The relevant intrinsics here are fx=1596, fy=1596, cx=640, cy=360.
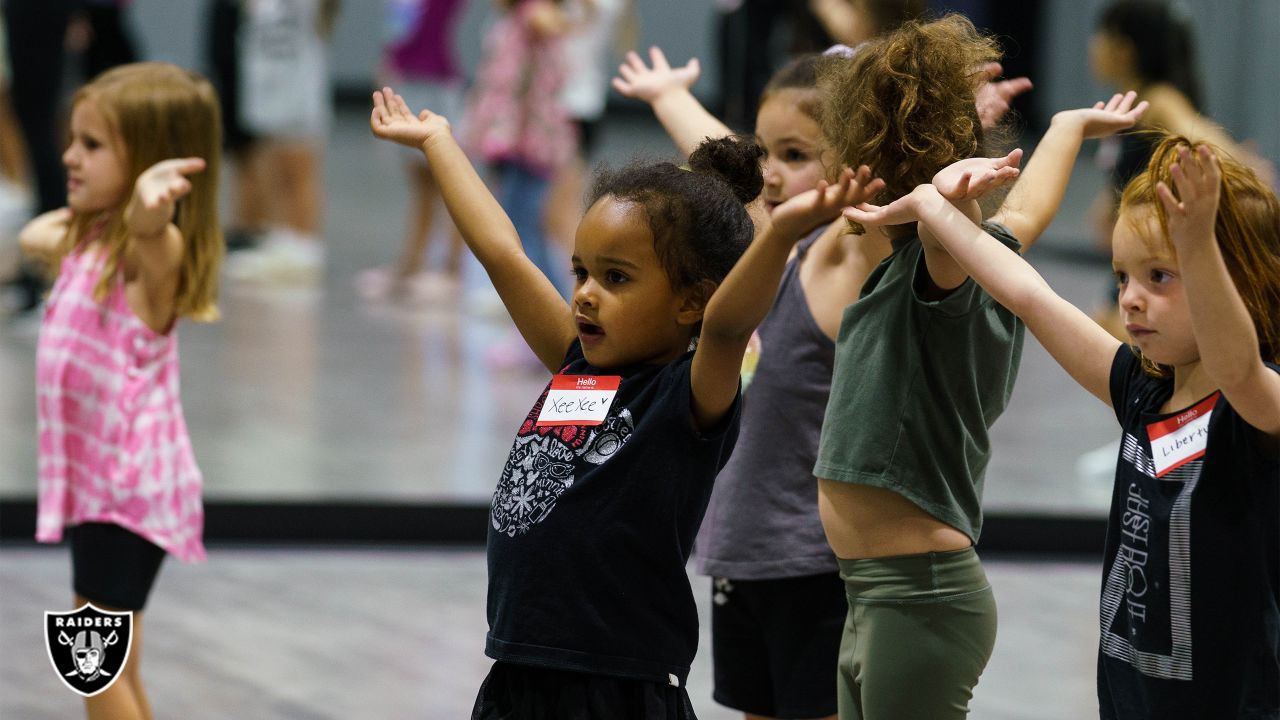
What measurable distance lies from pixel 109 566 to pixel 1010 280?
1.51 meters

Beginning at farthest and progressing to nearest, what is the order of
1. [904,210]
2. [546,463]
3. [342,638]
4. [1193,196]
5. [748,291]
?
[342,638]
[546,463]
[904,210]
[748,291]
[1193,196]

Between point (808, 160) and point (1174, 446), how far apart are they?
79 cm

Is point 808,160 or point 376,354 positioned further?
point 376,354

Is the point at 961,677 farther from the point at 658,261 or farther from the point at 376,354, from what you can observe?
the point at 376,354

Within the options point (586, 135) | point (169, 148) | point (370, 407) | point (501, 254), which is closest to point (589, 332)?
point (501, 254)

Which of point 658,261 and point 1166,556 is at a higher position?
point 658,261

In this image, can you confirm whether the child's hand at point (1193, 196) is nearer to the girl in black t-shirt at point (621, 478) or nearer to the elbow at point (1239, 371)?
the elbow at point (1239, 371)

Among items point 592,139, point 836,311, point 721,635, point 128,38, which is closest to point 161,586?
point 721,635

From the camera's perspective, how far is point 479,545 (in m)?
4.28

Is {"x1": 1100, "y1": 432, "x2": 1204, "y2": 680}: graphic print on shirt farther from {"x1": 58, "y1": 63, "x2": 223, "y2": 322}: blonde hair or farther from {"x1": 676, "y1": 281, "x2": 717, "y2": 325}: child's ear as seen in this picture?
{"x1": 58, "y1": 63, "x2": 223, "y2": 322}: blonde hair

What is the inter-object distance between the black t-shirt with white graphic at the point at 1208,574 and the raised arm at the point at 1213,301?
0.07 m

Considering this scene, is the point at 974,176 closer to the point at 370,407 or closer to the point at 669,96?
the point at 669,96

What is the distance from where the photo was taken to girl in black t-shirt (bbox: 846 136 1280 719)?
1.73 m

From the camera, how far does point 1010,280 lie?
1829 mm
